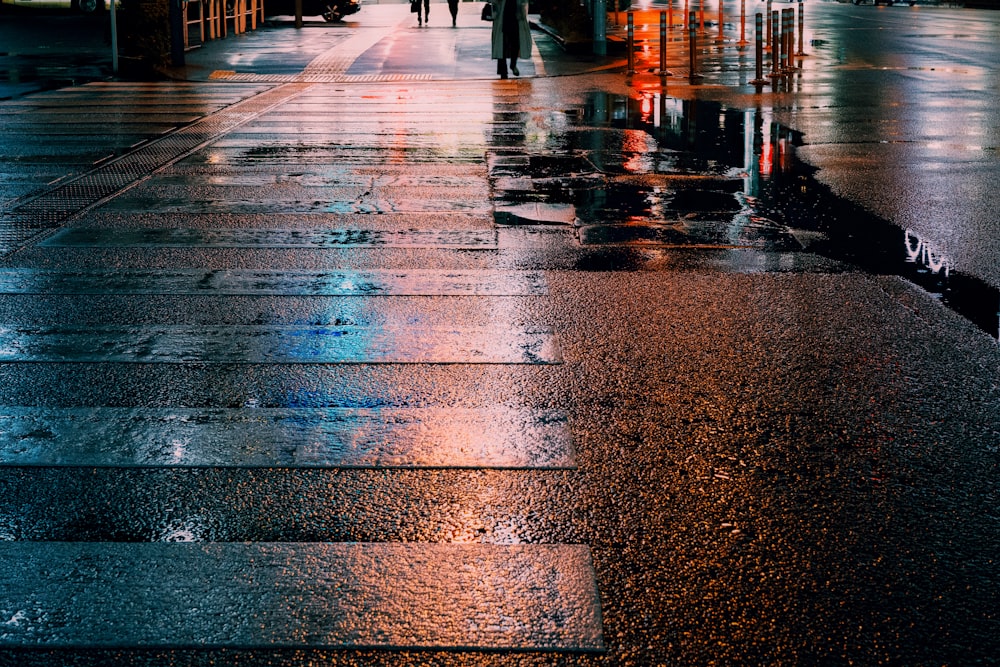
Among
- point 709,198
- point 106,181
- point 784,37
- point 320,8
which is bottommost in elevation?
point 709,198

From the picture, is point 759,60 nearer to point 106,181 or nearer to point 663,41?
point 663,41

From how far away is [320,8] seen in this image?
148 ft

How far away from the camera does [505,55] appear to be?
24.6 metres

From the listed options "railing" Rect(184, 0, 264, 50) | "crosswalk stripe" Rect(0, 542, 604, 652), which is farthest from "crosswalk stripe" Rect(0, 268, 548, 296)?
"railing" Rect(184, 0, 264, 50)

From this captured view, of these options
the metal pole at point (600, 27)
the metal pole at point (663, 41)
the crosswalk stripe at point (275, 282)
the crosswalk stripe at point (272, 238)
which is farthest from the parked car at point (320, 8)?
the crosswalk stripe at point (275, 282)

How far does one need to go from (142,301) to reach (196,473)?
3222 millimetres

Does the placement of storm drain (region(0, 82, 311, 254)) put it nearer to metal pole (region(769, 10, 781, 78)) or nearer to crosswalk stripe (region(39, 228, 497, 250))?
crosswalk stripe (region(39, 228, 497, 250))

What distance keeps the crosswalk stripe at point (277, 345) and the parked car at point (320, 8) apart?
38908mm

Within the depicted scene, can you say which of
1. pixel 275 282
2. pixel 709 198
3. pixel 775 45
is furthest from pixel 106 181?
pixel 775 45

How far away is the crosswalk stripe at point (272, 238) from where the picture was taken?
9.73 metres

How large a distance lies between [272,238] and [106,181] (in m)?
3.70

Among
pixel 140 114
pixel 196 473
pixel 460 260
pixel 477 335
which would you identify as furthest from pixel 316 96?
pixel 196 473

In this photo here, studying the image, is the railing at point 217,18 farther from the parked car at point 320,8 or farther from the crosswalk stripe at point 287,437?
the crosswalk stripe at point 287,437

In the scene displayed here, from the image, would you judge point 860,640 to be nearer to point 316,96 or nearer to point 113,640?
point 113,640
